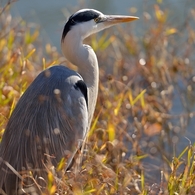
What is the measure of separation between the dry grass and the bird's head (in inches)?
9.0

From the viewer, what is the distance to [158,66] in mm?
4500

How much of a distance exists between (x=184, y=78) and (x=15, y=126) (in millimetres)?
2042

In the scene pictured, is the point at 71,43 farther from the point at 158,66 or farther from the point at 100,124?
the point at 158,66

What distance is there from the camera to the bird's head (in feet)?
10.6

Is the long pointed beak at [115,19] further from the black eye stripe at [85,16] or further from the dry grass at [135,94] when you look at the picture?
the dry grass at [135,94]

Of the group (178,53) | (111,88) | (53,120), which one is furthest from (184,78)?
(53,120)

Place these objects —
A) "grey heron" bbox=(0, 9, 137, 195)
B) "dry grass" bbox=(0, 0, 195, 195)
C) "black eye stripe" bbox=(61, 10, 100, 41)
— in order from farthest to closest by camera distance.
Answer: "dry grass" bbox=(0, 0, 195, 195), "black eye stripe" bbox=(61, 10, 100, 41), "grey heron" bbox=(0, 9, 137, 195)

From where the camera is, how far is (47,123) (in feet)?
9.67

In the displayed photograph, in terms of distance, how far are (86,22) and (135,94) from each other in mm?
1149

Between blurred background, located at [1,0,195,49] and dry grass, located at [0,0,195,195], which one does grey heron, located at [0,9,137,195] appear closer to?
dry grass, located at [0,0,195,195]

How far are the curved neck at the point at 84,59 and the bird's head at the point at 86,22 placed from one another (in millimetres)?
33

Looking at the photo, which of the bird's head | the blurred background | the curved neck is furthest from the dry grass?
the blurred background

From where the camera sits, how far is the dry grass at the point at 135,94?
3.39 meters

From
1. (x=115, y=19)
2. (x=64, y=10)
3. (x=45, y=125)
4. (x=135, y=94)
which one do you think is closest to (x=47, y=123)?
(x=45, y=125)
